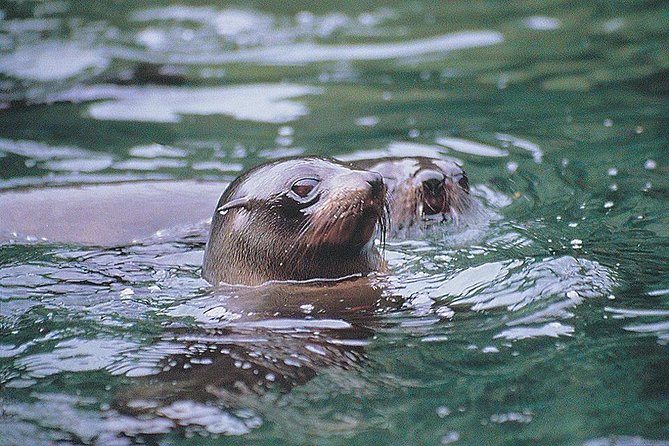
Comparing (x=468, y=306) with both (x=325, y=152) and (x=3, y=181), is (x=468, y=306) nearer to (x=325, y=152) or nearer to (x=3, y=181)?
(x=325, y=152)

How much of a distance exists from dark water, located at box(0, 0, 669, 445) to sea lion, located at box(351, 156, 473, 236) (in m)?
0.19

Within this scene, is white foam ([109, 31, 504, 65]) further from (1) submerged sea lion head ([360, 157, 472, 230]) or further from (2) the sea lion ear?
(2) the sea lion ear

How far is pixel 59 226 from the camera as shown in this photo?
538cm

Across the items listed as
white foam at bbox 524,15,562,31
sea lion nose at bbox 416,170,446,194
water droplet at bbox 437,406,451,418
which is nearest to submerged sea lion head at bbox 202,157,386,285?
sea lion nose at bbox 416,170,446,194

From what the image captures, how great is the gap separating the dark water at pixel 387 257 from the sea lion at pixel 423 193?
19cm

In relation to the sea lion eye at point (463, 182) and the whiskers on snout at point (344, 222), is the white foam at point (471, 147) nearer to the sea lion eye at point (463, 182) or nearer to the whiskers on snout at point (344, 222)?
the sea lion eye at point (463, 182)

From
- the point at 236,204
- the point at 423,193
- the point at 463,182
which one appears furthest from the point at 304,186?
the point at 463,182

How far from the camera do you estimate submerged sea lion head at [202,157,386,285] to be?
4340 millimetres

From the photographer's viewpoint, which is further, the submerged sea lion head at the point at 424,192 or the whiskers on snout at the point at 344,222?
the submerged sea lion head at the point at 424,192

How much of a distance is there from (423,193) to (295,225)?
117 centimetres

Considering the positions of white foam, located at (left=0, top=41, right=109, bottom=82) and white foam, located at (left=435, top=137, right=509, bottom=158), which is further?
white foam, located at (left=0, top=41, right=109, bottom=82)

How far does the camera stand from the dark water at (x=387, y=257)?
328 centimetres

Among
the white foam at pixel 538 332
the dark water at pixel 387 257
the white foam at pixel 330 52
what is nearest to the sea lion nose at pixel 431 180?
the dark water at pixel 387 257

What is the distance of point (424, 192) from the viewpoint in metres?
5.46
